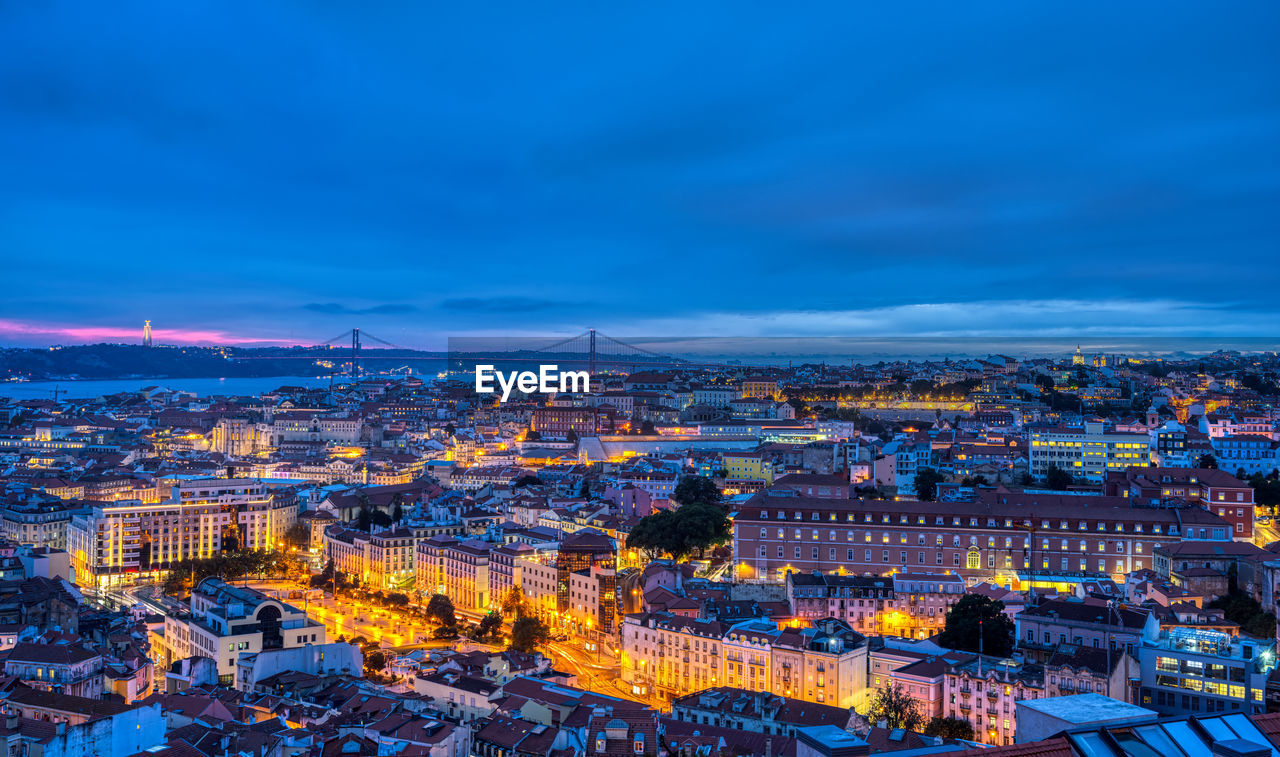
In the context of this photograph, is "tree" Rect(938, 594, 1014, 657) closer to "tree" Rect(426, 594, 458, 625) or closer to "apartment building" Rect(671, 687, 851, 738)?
"apartment building" Rect(671, 687, 851, 738)

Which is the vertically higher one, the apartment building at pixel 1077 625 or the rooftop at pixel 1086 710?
the rooftop at pixel 1086 710

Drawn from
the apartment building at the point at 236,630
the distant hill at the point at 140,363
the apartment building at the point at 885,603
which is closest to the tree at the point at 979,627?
the apartment building at the point at 885,603

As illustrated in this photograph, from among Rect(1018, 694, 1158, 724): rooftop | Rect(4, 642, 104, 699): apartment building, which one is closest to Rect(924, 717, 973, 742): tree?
Rect(1018, 694, 1158, 724): rooftop

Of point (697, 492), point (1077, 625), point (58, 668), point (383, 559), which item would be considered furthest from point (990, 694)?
point (383, 559)

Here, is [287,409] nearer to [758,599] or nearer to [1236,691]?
[758,599]

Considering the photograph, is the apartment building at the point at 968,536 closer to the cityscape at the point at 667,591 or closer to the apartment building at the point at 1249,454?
the cityscape at the point at 667,591

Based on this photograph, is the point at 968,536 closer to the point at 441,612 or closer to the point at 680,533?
the point at 680,533
